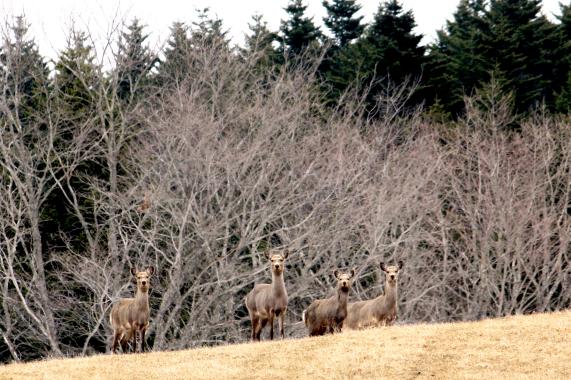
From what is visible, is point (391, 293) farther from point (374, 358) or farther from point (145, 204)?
point (145, 204)

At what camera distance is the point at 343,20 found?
66938 millimetres

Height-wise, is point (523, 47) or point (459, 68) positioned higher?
point (523, 47)

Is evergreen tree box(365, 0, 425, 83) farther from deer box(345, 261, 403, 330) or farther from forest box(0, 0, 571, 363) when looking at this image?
deer box(345, 261, 403, 330)

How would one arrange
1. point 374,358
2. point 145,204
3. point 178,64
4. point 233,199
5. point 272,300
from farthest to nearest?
point 178,64, point 233,199, point 145,204, point 272,300, point 374,358

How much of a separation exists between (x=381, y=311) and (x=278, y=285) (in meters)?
2.31

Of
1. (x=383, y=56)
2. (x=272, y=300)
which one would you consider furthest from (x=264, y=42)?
(x=272, y=300)

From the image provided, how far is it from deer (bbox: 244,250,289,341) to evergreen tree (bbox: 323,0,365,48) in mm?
44904

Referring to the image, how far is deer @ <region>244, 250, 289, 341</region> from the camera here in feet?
72.5

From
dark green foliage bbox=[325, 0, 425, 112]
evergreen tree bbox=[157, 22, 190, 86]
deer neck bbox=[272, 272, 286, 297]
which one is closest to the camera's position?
deer neck bbox=[272, 272, 286, 297]

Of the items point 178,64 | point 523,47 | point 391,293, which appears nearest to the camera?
point 391,293

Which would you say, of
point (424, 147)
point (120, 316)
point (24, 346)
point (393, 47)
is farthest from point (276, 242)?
point (120, 316)

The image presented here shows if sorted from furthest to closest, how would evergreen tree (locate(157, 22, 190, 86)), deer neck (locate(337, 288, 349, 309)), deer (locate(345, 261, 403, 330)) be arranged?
evergreen tree (locate(157, 22, 190, 86)) < deer (locate(345, 261, 403, 330)) < deer neck (locate(337, 288, 349, 309))

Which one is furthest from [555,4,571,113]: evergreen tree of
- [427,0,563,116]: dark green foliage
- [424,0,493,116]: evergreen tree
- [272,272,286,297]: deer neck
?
[272,272,286,297]: deer neck

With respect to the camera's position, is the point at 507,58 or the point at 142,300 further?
the point at 507,58
